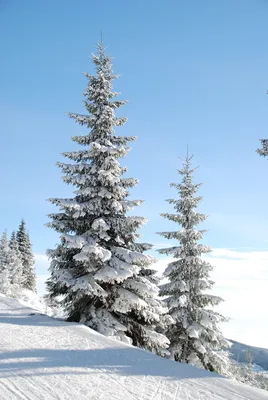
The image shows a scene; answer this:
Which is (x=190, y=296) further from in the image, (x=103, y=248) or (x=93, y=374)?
(x=93, y=374)

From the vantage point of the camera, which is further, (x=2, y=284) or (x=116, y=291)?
(x=2, y=284)

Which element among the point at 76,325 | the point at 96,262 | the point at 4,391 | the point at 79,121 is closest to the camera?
the point at 4,391

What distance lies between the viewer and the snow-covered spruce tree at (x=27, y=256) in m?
59.0

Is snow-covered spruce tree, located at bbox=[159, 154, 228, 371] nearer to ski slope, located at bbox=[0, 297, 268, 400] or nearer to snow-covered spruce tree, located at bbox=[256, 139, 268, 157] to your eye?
snow-covered spruce tree, located at bbox=[256, 139, 268, 157]

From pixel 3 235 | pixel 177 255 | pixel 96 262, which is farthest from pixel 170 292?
pixel 3 235

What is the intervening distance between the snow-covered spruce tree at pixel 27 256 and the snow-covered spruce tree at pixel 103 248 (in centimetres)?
4981

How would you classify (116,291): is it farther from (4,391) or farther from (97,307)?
(4,391)

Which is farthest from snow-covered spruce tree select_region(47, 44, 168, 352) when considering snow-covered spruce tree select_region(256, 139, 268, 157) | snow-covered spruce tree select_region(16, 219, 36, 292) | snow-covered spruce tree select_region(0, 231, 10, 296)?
snow-covered spruce tree select_region(16, 219, 36, 292)

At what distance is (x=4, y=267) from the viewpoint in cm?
4994

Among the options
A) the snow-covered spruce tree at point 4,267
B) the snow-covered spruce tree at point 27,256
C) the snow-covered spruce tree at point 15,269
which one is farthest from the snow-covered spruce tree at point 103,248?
the snow-covered spruce tree at point 27,256

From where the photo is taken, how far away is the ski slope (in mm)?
5367

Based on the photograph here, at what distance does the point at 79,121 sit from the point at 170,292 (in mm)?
9726

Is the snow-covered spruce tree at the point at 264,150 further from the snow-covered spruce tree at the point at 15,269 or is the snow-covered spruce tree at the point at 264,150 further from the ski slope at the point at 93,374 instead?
the snow-covered spruce tree at the point at 15,269

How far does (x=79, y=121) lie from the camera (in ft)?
47.2
